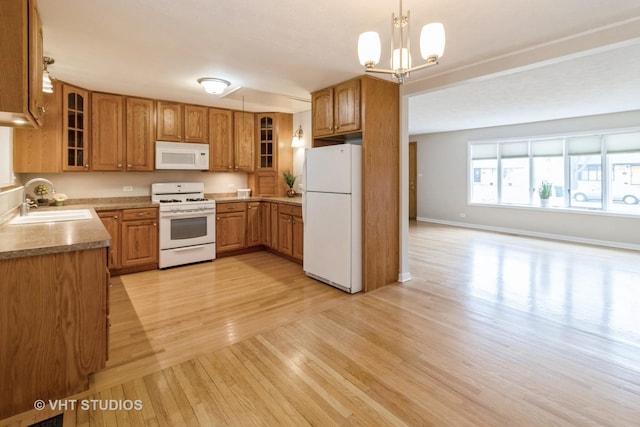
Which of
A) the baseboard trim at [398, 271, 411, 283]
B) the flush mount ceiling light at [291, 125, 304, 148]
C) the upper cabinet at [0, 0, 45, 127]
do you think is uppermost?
the flush mount ceiling light at [291, 125, 304, 148]

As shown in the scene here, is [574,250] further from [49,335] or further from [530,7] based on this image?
[49,335]

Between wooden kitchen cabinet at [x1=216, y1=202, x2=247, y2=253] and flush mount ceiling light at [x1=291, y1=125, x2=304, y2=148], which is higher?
flush mount ceiling light at [x1=291, y1=125, x2=304, y2=148]

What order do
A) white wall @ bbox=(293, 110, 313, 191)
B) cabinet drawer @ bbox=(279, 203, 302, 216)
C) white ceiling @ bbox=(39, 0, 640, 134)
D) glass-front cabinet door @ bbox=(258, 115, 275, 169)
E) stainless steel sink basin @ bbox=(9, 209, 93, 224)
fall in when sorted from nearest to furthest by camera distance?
white ceiling @ bbox=(39, 0, 640, 134)
stainless steel sink basin @ bbox=(9, 209, 93, 224)
cabinet drawer @ bbox=(279, 203, 302, 216)
white wall @ bbox=(293, 110, 313, 191)
glass-front cabinet door @ bbox=(258, 115, 275, 169)

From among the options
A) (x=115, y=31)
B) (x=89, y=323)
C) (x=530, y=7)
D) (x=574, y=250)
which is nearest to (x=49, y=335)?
(x=89, y=323)

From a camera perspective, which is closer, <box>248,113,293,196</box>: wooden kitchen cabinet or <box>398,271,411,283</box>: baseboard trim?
<box>398,271,411,283</box>: baseboard trim

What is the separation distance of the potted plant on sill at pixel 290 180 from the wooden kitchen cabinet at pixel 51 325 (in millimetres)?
3832

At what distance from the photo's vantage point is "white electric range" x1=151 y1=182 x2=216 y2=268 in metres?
4.45

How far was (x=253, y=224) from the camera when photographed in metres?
5.38

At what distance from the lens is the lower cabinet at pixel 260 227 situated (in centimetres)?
474

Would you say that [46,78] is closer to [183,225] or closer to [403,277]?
[183,225]

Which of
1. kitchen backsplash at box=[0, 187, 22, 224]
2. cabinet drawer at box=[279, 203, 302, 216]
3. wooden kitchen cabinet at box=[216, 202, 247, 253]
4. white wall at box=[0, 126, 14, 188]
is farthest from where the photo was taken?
wooden kitchen cabinet at box=[216, 202, 247, 253]

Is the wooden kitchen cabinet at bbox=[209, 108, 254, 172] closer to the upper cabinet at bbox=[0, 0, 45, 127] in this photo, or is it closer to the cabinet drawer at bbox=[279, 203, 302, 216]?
the cabinet drawer at bbox=[279, 203, 302, 216]

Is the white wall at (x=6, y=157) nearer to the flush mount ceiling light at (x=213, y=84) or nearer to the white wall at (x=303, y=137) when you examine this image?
the flush mount ceiling light at (x=213, y=84)

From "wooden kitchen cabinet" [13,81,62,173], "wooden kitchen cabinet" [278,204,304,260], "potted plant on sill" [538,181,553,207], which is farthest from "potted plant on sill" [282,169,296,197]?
"potted plant on sill" [538,181,553,207]
